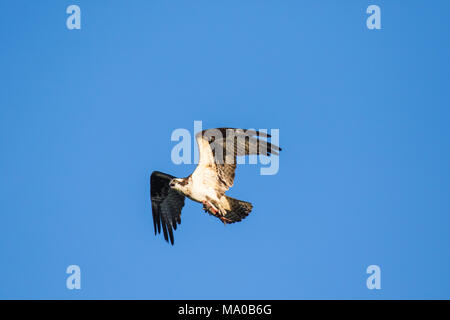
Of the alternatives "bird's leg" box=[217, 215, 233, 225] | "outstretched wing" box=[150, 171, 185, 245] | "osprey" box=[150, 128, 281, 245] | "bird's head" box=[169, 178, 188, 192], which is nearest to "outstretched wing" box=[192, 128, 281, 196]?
"osprey" box=[150, 128, 281, 245]

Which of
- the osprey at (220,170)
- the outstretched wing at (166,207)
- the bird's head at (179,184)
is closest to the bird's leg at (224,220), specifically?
the osprey at (220,170)

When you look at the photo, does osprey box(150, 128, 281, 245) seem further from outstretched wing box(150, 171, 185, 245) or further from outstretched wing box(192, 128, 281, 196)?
outstretched wing box(150, 171, 185, 245)

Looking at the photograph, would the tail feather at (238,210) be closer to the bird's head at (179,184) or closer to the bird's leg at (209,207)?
the bird's leg at (209,207)

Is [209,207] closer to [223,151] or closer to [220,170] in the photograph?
[220,170]

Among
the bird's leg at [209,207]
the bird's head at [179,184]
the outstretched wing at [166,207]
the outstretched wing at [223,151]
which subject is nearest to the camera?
the outstretched wing at [223,151]

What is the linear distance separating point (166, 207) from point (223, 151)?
267 cm

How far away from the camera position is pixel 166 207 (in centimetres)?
1497

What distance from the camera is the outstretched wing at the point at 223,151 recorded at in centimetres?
1288

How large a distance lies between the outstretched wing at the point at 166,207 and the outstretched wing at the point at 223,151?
1608 millimetres
